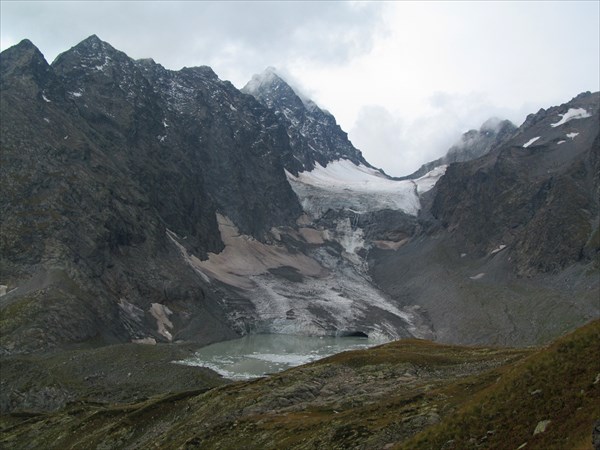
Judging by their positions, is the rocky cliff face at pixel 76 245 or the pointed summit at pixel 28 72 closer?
the rocky cliff face at pixel 76 245

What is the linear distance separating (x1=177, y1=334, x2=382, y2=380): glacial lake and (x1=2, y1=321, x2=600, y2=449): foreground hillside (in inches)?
1372

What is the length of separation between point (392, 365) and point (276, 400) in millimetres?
12208

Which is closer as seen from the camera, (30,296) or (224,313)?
(30,296)

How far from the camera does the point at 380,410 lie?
3528 cm

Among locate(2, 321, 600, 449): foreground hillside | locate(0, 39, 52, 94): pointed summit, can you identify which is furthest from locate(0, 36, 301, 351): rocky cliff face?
locate(2, 321, 600, 449): foreground hillside

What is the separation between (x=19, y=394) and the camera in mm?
75938

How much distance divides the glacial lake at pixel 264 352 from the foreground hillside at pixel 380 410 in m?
34.8

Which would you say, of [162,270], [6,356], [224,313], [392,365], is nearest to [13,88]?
[162,270]

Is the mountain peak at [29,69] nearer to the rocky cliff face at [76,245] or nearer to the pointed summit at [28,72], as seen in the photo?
the pointed summit at [28,72]

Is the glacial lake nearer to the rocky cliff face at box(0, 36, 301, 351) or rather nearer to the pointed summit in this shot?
the rocky cliff face at box(0, 36, 301, 351)

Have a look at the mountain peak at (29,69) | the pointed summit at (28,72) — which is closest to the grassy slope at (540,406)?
the pointed summit at (28,72)

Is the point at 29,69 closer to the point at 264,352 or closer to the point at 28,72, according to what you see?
the point at 28,72

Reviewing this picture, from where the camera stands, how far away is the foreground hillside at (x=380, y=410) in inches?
877

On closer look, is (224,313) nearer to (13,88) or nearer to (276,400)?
(13,88)
